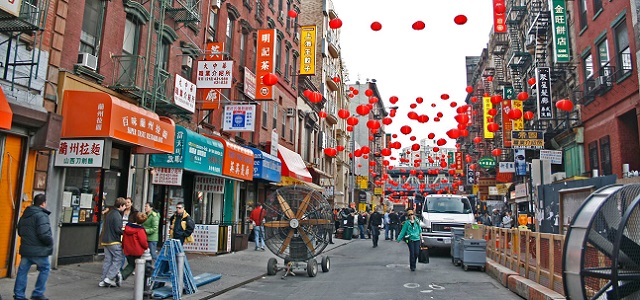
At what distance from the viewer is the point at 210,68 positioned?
17578 mm

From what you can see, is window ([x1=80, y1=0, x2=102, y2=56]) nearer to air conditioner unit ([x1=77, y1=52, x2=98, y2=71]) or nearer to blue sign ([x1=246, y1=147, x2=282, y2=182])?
air conditioner unit ([x1=77, y1=52, x2=98, y2=71])

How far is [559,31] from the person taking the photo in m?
24.4

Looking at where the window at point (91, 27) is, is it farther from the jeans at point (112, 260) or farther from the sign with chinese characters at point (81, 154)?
the jeans at point (112, 260)

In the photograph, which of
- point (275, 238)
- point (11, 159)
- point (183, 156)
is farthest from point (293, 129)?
point (11, 159)

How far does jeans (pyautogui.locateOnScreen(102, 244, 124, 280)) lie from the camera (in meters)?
9.78

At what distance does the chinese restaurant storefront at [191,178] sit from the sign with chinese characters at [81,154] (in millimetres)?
3682

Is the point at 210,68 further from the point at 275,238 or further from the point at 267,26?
the point at 267,26

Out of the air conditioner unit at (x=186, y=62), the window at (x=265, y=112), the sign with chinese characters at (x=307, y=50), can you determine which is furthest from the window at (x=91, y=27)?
the sign with chinese characters at (x=307, y=50)

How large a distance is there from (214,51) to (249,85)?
2.72 meters

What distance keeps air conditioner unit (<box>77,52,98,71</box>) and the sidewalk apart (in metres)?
5.04

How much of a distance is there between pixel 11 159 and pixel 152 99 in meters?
4.93

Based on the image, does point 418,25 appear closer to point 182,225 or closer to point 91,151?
point 182,225

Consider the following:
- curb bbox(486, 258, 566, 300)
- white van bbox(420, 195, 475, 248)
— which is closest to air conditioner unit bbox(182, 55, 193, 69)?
white van bbox(420, 195, 475, 248)

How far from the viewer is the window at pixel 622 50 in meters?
19.3
